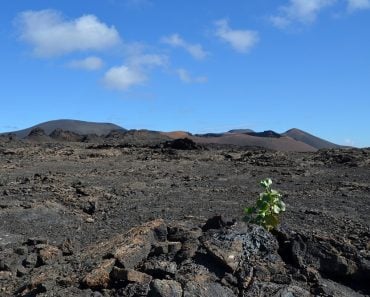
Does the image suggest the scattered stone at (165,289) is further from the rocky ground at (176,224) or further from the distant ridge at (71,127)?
the distant ridge at (71,127)

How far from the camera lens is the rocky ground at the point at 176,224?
426 cm

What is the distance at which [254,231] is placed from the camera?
4.69 m

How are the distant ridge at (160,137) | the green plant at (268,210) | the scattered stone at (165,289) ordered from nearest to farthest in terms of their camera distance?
the scattered stone at (165,289), the green plant at (268,210), the distant ridge at (160,137)

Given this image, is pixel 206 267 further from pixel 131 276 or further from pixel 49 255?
pixel 49 255

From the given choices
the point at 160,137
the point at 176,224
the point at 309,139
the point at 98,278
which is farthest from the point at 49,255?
the point at 309,139

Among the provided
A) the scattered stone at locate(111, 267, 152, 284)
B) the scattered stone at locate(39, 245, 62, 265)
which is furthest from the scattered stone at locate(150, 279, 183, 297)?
the scattered stone at locate(39, 245, 62, 265)

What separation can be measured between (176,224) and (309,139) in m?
22.0

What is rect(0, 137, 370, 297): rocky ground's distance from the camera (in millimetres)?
4262

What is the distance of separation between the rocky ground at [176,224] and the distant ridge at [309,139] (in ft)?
28.6

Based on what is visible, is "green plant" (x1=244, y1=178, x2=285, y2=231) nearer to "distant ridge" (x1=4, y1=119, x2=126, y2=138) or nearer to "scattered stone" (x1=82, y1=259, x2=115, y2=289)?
"scattered stone" (x1=82, y1=259, x2=115, y2=289)

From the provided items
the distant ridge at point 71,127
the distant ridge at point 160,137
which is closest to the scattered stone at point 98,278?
the distant ridge at point 160,137

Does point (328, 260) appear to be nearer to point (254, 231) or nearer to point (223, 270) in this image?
point (254, 231)

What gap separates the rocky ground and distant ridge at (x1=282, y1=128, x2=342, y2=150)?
873 cm

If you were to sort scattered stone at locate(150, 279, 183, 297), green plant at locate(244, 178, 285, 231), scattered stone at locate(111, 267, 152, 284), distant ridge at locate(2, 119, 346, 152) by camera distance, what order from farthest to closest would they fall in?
1. distant ridge at locate(2, 119, 346, 152)
2. green plant at locate(244, 178, 285, 231)
3. scattered stone at locate(111, 267, 152, 284)
4. scattered stone at locate(150, 279, 183, 297)
